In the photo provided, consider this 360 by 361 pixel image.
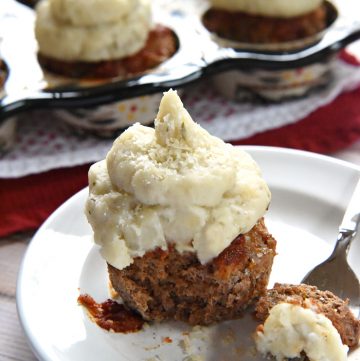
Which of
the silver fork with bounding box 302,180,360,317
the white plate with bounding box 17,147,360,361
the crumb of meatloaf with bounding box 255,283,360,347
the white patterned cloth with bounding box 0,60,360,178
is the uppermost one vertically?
the crumb of meatloaf with bounding box 255,283,360,347

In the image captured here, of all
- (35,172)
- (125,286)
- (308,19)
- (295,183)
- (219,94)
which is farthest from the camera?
(219,94)

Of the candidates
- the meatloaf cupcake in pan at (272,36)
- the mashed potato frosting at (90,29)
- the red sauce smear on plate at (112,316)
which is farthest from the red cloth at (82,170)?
the red sauce smear on plate at (112,316)

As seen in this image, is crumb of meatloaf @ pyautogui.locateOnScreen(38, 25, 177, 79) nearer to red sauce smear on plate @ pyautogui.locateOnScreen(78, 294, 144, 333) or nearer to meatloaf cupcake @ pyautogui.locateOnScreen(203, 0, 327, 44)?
meatloaf cupcake @ pyautogui.locateOnScreen(203, 0, 327, 44)

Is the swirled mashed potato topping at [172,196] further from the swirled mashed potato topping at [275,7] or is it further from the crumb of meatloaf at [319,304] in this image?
the swirled mashed potato topping at [275,7]

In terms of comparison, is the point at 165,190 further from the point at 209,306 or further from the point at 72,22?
the point at 72,22

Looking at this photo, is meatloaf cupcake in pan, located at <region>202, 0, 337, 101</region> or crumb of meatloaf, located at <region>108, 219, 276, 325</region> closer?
crumb of meatloaf, located at <region>108, 219, 276, 325</region>

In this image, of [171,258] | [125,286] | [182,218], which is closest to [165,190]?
[182,218]

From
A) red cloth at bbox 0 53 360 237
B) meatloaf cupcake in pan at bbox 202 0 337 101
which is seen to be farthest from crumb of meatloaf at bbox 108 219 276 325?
meatloaf cupcake in pan at bbox 202 0 337 101
